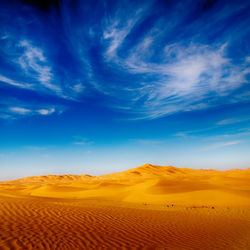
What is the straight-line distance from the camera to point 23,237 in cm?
668

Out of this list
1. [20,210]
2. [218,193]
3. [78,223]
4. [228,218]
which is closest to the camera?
[78,223]

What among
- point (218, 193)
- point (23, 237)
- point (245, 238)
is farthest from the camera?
point (218, 193)

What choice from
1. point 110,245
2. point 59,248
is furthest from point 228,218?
point 59,248

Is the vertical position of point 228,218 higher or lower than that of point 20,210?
lower

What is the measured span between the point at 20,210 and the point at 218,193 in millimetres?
19251

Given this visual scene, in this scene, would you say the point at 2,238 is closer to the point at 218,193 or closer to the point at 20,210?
the point at 20,210

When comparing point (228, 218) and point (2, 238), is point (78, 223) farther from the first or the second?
point (228, 218)

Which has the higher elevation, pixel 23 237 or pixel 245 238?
A: pixel 23 237

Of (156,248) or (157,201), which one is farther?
(157,201)

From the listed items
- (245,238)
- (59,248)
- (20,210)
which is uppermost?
(20,210)

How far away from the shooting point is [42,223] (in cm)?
859

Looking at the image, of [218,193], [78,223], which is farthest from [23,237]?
[218,193]

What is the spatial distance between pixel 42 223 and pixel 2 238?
2.31 meters

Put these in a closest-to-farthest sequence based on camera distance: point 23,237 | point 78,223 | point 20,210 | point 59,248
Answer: point 59,248 < point 23,237 < point 78,223 < point 20,210
